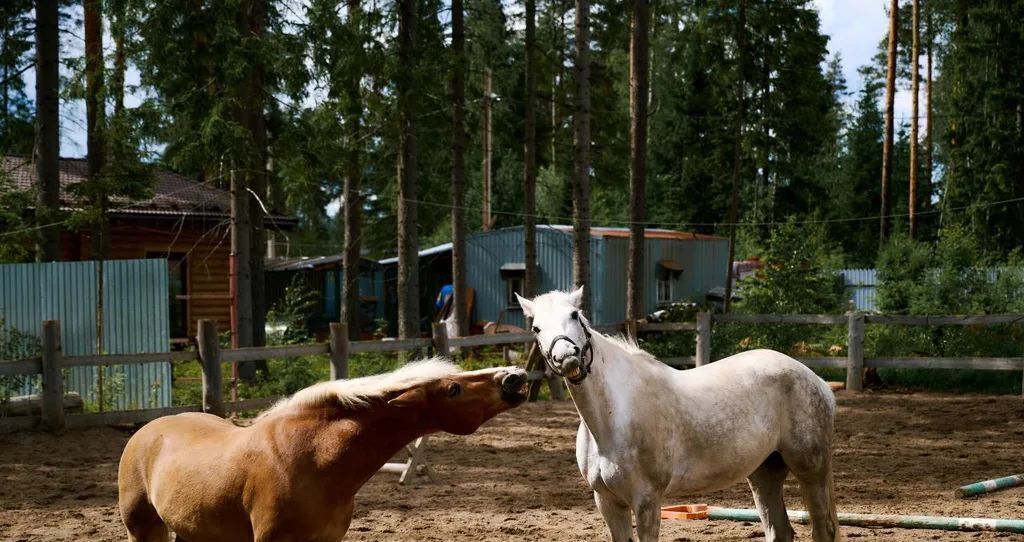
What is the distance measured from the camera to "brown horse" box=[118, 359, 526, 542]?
2.88 metres

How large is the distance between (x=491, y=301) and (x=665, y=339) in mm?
9728

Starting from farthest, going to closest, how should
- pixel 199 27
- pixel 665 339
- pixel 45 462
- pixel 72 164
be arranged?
pixel 72 164
pixel 665 339
pixel 199 27
pixel 45 462

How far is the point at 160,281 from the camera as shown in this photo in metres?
11.1

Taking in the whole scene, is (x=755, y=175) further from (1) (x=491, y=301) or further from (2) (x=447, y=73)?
(2) (x=447, y=73)

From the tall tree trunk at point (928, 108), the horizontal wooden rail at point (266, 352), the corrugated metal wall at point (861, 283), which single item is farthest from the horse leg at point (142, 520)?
the tall tree trunk at point (928, 108)

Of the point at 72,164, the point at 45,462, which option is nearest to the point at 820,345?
the point at 45,462

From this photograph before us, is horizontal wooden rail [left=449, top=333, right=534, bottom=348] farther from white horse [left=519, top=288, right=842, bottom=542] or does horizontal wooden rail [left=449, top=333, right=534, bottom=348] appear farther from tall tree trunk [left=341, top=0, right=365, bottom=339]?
white horse [left=519, top=288, right=842, bottom=542]

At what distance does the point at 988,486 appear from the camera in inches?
244

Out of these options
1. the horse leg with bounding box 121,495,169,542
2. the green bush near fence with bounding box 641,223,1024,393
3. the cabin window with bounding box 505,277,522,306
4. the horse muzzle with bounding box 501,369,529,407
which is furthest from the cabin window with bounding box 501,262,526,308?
the horse muzzle with bounding box 501,369,529,407

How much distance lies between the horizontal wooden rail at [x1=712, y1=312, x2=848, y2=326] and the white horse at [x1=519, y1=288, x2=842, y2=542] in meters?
8.61

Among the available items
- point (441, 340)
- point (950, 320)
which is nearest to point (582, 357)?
point (441, 340)

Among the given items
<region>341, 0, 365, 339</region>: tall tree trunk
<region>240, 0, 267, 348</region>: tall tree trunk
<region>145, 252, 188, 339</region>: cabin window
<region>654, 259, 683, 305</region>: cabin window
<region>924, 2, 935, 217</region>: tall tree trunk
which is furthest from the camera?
<region>924, 2, 935, 217</region>: tall tree trunk

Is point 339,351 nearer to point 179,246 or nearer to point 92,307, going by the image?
point 92,307

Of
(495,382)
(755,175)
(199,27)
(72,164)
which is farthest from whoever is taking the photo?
(755,175)
